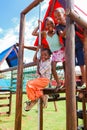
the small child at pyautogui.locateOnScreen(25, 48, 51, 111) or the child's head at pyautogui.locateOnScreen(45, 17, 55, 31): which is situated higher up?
the child's head at pyautogui.locateOnScreen(45, 17, 55, 31)

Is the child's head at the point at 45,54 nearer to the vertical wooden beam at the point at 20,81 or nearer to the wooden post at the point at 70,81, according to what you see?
the vertical wooden beam at the point at 20,81

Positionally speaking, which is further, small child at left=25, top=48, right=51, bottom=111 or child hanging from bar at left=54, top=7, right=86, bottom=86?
child hanging from bar at left=54, top=7, right=86, bottom=86

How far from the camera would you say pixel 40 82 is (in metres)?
2.90

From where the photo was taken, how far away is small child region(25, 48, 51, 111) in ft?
9.14

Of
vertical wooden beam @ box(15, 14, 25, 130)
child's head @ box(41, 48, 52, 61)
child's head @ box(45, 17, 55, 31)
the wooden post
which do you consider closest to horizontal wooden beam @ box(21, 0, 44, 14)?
vertical wooden beam @ box(15, 14, 25, 130)

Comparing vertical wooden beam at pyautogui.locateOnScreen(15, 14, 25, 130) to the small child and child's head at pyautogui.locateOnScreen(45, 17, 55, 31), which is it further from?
child's head at pyautogui.locateOnScreen(45, 17, 55, 31)

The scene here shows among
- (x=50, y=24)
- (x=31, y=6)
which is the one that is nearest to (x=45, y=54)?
(x=50, y=24)

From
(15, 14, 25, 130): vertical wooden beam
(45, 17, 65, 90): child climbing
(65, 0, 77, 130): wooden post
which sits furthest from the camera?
(45, 17, 65, 90): child climbing

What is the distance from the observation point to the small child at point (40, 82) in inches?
110

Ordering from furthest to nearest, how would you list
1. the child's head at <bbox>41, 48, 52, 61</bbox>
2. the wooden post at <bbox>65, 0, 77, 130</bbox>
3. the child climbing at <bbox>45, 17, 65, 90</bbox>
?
the child's head at <bbox>41, 48, 52, 61</bbox> → the child climbing at <bbox>45, 17, 65, 90</bbox> → the wooden post at <bbox>65, 0, 77, 130</bbox>

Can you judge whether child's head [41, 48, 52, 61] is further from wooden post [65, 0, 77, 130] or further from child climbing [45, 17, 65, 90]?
wooden post [65, 0, 77, 130]

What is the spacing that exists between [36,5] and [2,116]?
19.9ft

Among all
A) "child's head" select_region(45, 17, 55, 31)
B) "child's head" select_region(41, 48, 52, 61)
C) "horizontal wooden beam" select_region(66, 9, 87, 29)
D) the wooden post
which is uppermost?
"child's head" select_region(45, 17, 55, 31)

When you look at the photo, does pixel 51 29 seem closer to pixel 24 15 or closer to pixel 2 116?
pixel 24 15
